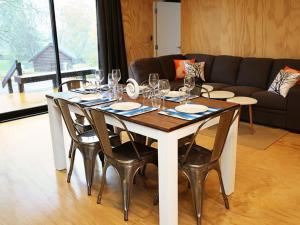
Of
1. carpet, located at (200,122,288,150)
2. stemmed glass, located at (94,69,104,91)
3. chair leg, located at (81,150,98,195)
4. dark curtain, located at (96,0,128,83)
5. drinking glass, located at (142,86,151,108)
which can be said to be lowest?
carpet, located at (200,122,288,150)

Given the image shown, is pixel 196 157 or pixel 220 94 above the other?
pixel 220 94

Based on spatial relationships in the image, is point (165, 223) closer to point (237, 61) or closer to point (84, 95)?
point (84, 95)

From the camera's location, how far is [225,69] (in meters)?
5.07

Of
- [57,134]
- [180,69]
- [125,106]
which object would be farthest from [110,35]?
[125,106]

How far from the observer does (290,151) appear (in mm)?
3459

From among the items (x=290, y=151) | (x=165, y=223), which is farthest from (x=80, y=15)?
(x=165, y=223)

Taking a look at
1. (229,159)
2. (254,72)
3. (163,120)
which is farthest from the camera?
(254,72)

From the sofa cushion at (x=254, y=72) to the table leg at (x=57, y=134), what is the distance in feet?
9.79

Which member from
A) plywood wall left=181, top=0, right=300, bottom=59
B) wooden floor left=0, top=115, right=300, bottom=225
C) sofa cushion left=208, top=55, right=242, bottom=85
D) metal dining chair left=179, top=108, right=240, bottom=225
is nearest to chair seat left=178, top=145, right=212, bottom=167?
metal dining chair left=179, top=108, right=240, bottom=225

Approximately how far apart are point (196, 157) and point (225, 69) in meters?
3.09

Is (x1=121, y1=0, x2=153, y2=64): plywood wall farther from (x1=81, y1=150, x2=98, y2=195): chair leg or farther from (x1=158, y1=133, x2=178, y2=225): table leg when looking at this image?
(x1=158, y1=133, x2=178, y2=225): table leg

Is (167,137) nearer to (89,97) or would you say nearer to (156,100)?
(156,100)

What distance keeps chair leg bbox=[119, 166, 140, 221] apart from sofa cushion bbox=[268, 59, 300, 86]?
10.1 ft

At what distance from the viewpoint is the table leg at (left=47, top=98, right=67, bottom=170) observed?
9.77 ft
